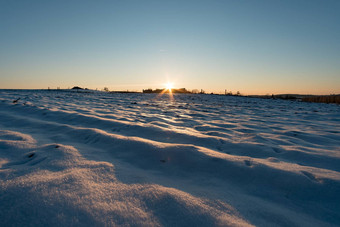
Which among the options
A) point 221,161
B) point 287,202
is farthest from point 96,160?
point 287,202

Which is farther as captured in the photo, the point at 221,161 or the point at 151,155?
the point at 151,155

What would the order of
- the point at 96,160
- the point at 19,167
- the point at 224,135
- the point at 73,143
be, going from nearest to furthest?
the point at 19,167, the point at 96,160, the point at 73,143, the point at 224,135

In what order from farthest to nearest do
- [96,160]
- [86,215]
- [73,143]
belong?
[73,143] → [96,160] → [86,215]

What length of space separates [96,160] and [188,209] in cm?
96

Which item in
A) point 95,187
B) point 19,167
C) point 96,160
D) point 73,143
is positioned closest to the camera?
point 95,187

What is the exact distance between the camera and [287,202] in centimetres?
113

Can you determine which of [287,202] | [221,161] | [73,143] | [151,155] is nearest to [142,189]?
[151,155]

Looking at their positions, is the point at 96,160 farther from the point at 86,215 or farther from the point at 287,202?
the point at 287,202

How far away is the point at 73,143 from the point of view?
2.01 metres

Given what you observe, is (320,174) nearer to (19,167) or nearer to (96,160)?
(96,160)

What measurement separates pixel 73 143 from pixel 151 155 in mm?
937

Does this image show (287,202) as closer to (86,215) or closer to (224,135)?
(86,215)

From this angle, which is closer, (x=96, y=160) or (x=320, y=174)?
(x=320, y=174)

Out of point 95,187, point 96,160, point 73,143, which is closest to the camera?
point 95,187
